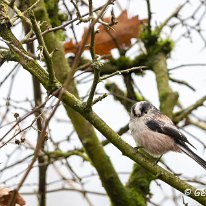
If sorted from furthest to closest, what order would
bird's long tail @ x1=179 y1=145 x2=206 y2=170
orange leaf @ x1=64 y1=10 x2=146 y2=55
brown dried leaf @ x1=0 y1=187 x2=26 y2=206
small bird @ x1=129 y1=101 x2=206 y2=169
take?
orange leaf @ x1=64 y1=10 x2=146 y2=55 < small bird @ x1=129 y1=101 x2=206 y2=169 < bird's long tail @ x1=179 y1=145 x2=206 y2=170 < brown dried leaf @ x1=0 y1=187 x2=26 y2=206

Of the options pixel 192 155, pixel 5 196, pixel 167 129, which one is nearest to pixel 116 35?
pixel 167 129

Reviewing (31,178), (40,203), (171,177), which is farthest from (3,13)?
(31,178)

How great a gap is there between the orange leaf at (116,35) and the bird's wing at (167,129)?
798 mm

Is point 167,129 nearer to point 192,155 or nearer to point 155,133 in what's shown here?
point 155,133

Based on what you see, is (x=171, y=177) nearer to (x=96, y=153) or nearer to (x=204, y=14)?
(x=96, y=153)

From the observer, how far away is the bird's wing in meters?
3.72

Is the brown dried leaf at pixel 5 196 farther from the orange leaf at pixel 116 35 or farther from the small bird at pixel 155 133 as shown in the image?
the orange leaf at pixel 116 35

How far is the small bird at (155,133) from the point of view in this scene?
3.69 meters

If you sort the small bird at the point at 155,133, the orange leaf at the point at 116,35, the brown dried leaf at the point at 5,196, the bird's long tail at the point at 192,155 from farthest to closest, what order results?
the orange leaf at the point at 116,35 < the small bird at the point at 155,133 < the bird's long tail at the point at 192,155 < the brown dried leaf at the point at 5,196

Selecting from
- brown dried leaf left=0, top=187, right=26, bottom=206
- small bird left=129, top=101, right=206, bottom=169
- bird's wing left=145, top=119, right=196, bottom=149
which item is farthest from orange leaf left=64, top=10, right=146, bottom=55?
brown dried leaf left=0, top=187, right=26, bottom=206

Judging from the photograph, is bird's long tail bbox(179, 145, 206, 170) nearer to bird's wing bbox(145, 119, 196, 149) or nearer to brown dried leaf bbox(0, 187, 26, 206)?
bird's wing bbox(145, 119, 196, 149)

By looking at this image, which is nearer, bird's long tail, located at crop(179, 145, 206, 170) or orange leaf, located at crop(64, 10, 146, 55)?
bird's long tail, located at crop(179, 145, 206, 170)

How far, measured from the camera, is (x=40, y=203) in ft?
13.6

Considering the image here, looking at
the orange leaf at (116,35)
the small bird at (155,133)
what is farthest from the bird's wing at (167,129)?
the orange leaf at (116,35)
